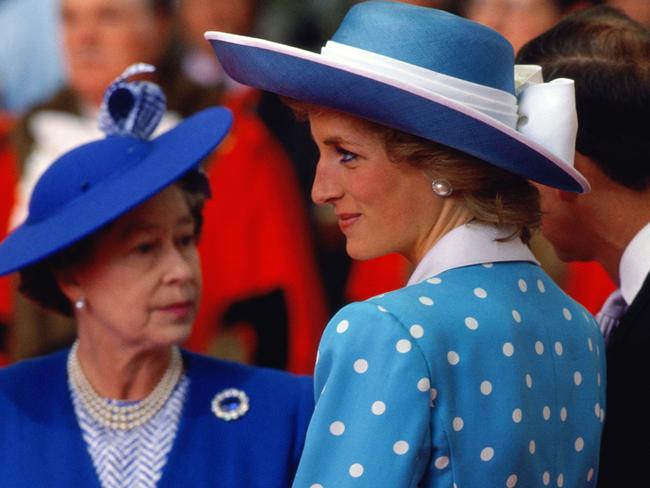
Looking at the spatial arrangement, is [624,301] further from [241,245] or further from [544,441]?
[241,245]

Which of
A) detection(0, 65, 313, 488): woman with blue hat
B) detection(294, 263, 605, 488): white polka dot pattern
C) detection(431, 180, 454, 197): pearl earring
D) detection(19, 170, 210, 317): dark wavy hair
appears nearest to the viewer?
detection(294, 263, 605, 488): white polka dot pattern

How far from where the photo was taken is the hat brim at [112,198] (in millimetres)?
2059

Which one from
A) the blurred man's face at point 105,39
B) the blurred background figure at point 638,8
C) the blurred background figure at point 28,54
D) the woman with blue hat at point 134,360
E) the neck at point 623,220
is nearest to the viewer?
the neck at point 623,220

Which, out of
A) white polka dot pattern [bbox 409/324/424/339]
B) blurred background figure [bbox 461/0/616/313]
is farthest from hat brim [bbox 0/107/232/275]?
blurred background figure [bbox 461/0/616/313]

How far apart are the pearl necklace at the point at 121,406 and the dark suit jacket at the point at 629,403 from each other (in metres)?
0.84

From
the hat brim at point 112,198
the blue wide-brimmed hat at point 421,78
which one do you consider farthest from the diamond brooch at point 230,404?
the blue wide-brimmed hat at point 421,78

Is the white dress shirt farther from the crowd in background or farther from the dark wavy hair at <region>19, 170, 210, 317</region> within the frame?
the crowd in background

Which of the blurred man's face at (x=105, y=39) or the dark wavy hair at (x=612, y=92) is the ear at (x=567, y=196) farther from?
the blurred man's face at (x=105, y=39)

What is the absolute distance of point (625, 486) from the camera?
74.1 inches

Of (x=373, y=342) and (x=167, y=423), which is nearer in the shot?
(x=373, y=342)

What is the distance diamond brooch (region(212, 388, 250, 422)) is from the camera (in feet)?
7.20

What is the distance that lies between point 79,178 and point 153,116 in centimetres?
22

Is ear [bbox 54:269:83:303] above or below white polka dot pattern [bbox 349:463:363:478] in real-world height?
below

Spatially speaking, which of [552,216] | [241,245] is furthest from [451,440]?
[241,245]
